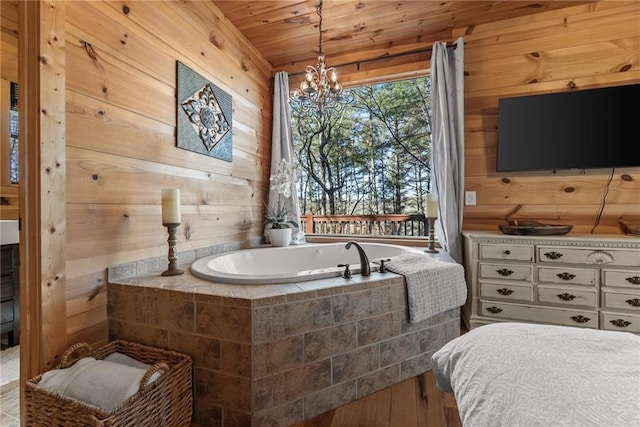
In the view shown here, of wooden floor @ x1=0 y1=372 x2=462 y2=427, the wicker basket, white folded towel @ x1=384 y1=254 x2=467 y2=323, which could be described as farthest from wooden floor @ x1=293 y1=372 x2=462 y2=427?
the wicker basket

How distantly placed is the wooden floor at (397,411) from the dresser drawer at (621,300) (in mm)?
1293

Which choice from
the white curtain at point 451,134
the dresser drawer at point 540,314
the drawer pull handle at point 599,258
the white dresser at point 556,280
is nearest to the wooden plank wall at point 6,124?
the white curtain at point 451,134

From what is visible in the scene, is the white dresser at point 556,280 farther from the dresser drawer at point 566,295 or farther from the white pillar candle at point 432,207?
the white pillar candle at point 432,207

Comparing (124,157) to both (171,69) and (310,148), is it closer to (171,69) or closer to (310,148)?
(171,69)

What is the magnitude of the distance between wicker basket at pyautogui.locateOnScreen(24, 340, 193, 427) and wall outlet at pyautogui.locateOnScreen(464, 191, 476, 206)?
2480mm

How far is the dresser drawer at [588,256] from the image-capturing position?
195 cm

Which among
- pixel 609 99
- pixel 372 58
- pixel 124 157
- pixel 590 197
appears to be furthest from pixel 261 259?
pixel 609 99

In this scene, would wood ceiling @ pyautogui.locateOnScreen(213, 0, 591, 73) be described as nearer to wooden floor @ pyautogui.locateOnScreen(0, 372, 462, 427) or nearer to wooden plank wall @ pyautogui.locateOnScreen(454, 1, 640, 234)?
wooden plank wall @ pyautogui.locateOnScreen(454, 1, 640, 234)

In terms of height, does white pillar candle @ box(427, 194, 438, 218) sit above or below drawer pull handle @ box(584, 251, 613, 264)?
above

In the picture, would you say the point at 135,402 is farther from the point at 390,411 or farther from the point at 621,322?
the point at 621,322

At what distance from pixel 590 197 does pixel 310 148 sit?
8.46ft

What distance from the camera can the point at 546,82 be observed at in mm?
2537

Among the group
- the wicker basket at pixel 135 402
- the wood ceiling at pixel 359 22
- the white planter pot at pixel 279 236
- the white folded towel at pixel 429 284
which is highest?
the wood ceiling at pixel 359 22

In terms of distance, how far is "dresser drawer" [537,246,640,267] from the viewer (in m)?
1.95
